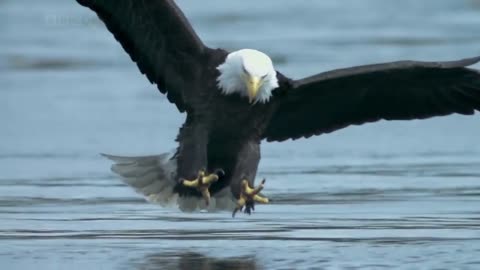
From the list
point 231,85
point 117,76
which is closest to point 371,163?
point 231,85

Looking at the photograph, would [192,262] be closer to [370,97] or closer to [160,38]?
[160,38]

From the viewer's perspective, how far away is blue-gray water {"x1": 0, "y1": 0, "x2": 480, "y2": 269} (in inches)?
350

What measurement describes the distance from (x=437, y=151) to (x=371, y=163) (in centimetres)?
70

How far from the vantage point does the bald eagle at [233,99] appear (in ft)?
31.4

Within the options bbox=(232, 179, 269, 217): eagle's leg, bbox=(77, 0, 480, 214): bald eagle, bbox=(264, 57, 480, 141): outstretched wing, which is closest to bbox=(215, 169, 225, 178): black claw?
bbox=(77, 0, 480, 214): bald eagle

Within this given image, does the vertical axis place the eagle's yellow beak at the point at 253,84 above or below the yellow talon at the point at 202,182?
above

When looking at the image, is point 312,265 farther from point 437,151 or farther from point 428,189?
point 437,151

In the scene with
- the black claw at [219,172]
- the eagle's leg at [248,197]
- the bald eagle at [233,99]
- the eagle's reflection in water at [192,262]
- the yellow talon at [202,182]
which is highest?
the bald eagle at [233,99]

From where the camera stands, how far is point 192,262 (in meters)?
8.57

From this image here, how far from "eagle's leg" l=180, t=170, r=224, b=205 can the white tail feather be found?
25 centimetres

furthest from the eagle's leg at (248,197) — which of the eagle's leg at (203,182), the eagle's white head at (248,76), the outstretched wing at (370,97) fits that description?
the outstretched wing at (370,97)

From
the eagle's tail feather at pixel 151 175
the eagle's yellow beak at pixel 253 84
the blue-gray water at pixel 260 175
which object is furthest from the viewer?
the eagle's tail feather at pixel 151 175

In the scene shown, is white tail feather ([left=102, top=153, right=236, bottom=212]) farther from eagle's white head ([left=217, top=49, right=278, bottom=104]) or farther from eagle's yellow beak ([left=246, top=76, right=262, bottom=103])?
eagle's yellow beak ([left=246, top=76, right=262, bottom=103])

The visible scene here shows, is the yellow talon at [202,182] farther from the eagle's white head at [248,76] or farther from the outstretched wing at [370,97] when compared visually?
the outstretched wing at [370,97]
